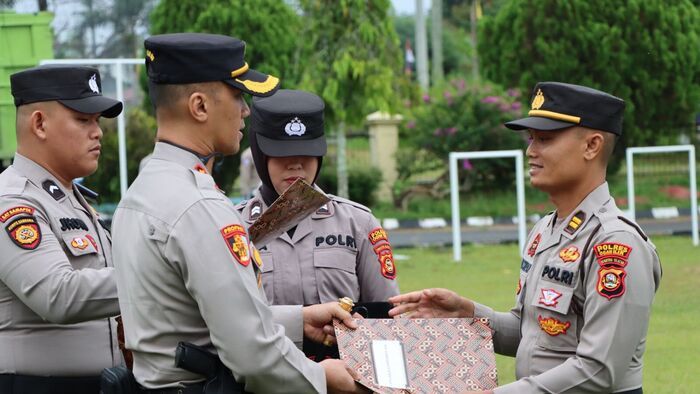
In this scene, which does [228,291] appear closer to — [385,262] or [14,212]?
[14,212]

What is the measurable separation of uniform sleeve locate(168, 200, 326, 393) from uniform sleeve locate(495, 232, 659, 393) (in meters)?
0.96

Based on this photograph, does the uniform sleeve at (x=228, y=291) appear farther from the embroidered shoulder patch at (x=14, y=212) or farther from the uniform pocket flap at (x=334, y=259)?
the uniform pocket flap at (x=334, y=259)

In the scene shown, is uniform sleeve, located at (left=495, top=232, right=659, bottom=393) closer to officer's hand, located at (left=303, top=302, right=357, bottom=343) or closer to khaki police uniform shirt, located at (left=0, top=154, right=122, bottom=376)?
officer's hand, located at (left=303, top=302, right=357, bottom=343)

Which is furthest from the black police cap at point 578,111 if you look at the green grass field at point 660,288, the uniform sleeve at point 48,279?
the green grass field at point 660,288

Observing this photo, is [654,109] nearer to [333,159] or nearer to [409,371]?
[333,159]

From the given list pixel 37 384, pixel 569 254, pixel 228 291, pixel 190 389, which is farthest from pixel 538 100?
pixel 37 384

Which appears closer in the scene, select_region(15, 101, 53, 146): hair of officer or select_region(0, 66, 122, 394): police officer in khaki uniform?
select_region(0, 66, 122, 394): police officer in khaki uniform

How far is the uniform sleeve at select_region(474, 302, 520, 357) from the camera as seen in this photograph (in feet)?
13.9

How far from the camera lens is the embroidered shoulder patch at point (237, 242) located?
3252 millimetres

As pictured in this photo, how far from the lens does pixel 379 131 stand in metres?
25.4

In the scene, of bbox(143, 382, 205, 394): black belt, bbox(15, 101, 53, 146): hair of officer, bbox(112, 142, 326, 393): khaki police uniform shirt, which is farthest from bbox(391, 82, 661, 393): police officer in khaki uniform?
bbox(15, 101, 53, 146): hair of officer

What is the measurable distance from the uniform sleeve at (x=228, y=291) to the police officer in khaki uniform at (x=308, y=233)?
1.21m

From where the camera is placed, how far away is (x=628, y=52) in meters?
22.6

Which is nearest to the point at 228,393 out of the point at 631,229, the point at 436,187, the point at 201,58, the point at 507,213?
the point at 201,58
